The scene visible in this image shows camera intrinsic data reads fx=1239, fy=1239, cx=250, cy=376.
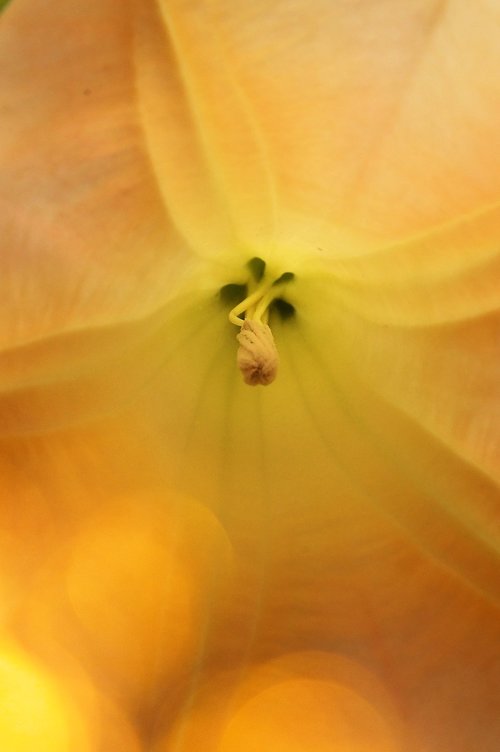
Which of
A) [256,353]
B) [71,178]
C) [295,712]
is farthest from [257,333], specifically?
[295,712]

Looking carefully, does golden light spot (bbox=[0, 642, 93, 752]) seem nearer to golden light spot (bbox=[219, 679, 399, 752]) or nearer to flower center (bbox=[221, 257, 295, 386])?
golden light spot (bbox=[219, 679, 399, 752])

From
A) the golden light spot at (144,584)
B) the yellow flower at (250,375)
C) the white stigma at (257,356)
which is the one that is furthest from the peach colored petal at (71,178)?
the golden light spot at (144,584)

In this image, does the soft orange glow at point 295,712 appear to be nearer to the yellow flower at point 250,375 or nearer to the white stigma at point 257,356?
the yellow flower at point 250,375

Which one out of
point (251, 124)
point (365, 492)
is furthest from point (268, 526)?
point (251, 124)

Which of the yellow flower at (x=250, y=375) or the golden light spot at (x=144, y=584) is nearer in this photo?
the yellow flower at (x=250, y=375)

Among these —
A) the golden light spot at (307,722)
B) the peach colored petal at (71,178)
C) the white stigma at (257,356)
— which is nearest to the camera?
the peach colored petal at (71,178)

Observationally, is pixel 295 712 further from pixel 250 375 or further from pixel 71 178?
pixel 71 178

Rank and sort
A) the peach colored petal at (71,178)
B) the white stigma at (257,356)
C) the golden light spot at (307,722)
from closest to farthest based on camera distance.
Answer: the peach colored petal at (71,178) < the white stigma at (257,356) < the golden light spot at (307,722)

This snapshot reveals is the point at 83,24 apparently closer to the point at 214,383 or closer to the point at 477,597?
the point at 214,383

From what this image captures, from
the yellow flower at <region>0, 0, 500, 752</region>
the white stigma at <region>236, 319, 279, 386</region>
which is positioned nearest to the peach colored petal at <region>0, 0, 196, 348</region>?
the yellow flower at <region>0, 0, 500, 752</region>
